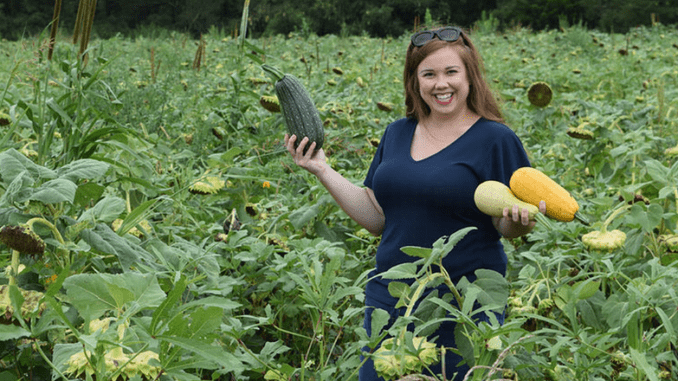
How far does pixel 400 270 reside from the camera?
1195mm

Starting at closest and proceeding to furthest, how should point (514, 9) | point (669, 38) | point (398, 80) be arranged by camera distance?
point (398, 80) < point (669, 38) < point (514, 9)

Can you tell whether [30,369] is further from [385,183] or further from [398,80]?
[398,80]

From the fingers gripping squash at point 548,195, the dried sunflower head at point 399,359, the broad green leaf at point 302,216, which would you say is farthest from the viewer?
the broad green leaf at point 302,216

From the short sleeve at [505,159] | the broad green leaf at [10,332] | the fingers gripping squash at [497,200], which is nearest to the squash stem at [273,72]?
the short sleeve at [505,159]

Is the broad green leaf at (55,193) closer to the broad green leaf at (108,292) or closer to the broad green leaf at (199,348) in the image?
the broad green leaf at (108,292)

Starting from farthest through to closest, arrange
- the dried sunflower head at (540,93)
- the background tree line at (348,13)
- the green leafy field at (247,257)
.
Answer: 1. the background tree line at (348,13)
2. the dried sunflower head at (540,93)
3. the green leafy field at (247,257)

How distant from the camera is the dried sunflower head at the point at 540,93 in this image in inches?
166

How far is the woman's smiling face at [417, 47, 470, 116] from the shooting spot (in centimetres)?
210

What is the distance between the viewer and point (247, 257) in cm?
215

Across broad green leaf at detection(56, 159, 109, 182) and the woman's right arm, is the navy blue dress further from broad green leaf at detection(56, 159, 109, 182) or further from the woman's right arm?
broad green leaf at detection(56, 159, 109, 182)

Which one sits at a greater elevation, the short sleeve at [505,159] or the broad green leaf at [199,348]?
the short sleeve at [505,159]

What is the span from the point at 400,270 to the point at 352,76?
5.64m

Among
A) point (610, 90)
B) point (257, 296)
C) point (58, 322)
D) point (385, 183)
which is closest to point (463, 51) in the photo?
point (385, 183)

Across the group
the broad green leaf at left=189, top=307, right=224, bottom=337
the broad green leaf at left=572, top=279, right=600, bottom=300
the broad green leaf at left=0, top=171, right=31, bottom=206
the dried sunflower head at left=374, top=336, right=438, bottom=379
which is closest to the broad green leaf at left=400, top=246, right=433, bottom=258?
the dried sunflower head at left=374, top=336, right=438, bottom=379
